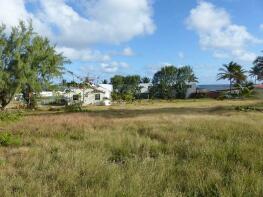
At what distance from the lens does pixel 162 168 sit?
7277 mm

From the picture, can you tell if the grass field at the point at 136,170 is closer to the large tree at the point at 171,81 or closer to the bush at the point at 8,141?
the bush at the point at 8,141

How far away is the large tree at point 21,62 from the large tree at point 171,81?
5186 centimetres

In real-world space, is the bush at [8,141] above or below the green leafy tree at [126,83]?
below

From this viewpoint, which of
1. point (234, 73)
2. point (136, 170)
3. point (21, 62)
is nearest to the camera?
point (136, 170)

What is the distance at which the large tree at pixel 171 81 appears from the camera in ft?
287

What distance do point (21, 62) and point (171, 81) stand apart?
61.7 meters

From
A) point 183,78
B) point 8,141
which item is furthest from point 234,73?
point 8,141

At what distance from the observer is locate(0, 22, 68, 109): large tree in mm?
32531

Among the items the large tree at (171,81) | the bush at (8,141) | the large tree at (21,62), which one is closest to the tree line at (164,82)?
the large tree at (171,81)

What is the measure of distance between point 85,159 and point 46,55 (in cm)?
2894

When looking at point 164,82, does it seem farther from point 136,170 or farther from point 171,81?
point 136,170

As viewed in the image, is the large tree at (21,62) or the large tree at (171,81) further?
the large tree at (171,81)

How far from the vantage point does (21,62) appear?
1277 inches

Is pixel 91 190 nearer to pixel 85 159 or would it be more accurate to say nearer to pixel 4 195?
pixel 4 195
